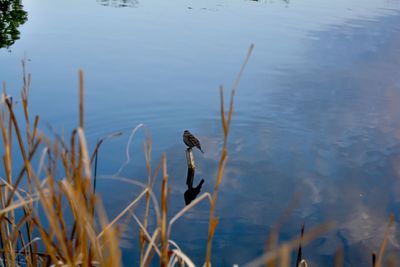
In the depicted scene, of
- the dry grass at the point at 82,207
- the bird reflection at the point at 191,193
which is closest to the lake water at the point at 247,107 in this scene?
the bird reflection at the point at 191,193

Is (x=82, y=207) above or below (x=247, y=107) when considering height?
above

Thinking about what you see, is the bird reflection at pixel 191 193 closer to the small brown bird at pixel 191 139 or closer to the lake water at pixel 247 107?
the lake water at pixel 247 107

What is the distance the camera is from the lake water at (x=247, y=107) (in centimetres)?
460

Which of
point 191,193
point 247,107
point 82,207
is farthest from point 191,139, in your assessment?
point 82,207

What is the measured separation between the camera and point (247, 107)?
6949mm

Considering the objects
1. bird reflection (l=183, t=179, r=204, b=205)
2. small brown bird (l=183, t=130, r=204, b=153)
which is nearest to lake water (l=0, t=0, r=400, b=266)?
bird reflection (l=183, t=179, r=204, b=205)

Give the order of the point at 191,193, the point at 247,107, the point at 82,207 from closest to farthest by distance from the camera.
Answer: the point at 82,207 → the point at 191,193 → the point at 247,107

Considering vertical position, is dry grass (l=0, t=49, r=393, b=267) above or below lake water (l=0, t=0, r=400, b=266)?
above

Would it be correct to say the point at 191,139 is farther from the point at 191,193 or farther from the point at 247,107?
the point at 247,107

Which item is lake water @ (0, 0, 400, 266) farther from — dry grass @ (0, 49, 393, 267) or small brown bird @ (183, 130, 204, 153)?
dry grass @ (0, 49, 393, 267)

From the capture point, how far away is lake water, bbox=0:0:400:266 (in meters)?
4.60

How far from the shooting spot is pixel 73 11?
12562mm

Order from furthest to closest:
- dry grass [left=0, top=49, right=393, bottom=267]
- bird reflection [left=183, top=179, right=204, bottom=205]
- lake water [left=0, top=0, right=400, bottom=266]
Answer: bird reflection [left=183, top=179, right=204, bottom=205] < lake water [left=0, top=0, right=400, bottom=266] < dry grass [left=0, top=49, right=393, bottom=267]

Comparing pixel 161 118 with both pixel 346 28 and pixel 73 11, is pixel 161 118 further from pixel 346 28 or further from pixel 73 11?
pixel 73 11
